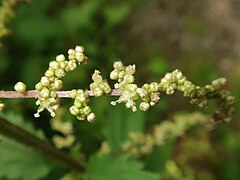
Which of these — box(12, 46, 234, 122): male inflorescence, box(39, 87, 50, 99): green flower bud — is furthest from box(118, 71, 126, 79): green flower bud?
box(39, 87, 50, 99): green flower bud

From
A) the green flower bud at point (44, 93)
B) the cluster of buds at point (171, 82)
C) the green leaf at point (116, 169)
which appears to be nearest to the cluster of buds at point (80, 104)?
the green flower bud at point (44, 93)

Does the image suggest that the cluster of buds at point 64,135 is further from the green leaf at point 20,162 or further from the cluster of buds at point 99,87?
the cluster of buds at point 99,87

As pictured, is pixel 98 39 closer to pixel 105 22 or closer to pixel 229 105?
pixel 105 22

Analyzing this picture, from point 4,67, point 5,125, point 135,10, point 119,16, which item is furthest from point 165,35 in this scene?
point 5,125

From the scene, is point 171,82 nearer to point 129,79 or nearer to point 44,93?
point 129,79

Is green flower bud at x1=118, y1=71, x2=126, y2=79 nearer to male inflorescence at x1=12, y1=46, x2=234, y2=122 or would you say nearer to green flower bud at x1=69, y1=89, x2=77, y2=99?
male inflorescence at x1=12, y1=46, x2=234, y2=122
